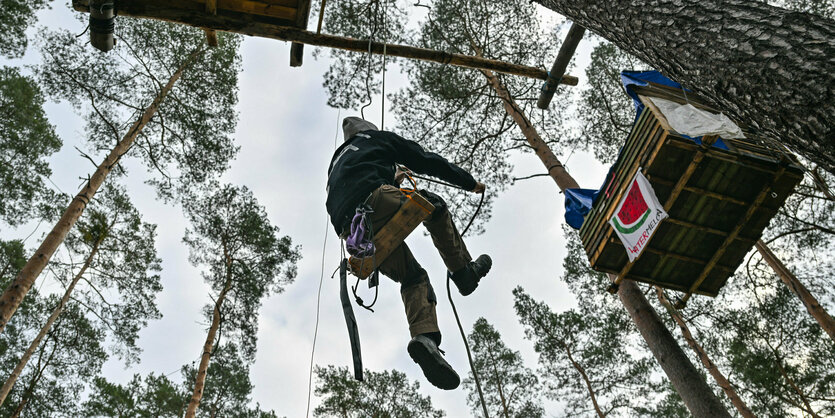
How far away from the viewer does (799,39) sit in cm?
187

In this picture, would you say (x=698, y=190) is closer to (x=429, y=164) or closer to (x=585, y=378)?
(x=429, y=164)

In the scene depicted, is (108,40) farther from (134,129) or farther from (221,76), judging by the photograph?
(221,76)

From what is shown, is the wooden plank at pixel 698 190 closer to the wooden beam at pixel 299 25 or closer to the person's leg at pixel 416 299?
the person's leg at pixel 416 299

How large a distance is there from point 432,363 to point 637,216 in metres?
2.13

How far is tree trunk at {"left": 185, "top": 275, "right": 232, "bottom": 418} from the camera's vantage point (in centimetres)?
1008

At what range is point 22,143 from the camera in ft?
41.7

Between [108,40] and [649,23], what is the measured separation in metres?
3.99

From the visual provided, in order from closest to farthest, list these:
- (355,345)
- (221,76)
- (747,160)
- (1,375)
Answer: (355,345), (747,160), (221,76), (1,375)

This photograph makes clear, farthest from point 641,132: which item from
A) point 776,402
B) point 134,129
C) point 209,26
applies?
point 776,402

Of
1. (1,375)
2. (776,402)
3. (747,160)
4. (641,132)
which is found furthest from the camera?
(1,375)

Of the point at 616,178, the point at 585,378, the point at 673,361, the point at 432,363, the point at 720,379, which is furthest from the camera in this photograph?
the point at 585,378

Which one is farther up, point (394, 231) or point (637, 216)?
point (637, 216)

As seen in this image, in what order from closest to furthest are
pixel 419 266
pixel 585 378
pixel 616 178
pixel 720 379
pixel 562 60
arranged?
pixel 419 266
pixel 616 178
pixel 562 60
pixel 720 379
pixel 585 378

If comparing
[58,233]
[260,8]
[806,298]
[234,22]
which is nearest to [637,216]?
[260,8]
